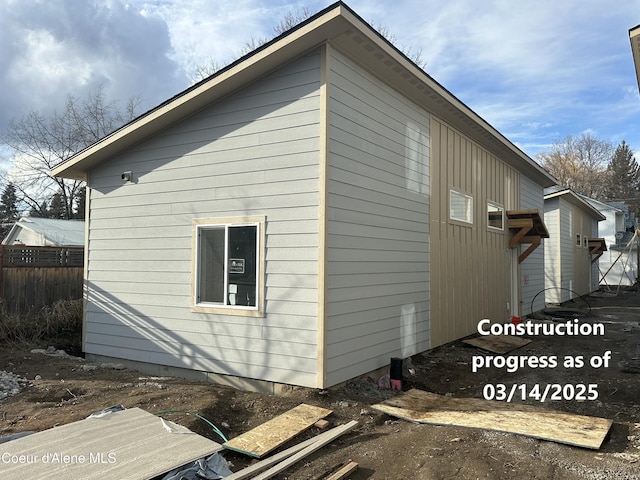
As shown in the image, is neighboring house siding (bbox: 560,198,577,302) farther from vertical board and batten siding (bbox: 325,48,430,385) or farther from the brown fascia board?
the brown fascia board

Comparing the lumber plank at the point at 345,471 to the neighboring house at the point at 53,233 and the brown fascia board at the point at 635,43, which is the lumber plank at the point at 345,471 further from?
the neighboring house at the point at 53,233

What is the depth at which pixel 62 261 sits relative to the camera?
32.3 feet

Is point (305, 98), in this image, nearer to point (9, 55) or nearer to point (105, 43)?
point (105, 43)

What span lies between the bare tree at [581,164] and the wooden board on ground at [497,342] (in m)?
41.0

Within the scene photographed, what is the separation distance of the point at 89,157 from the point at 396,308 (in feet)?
18.0

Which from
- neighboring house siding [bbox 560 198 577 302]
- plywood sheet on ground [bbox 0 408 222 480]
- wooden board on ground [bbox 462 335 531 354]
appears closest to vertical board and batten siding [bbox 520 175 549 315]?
neighboring house siding [bbox 560 198 577 302]

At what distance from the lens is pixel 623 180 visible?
172 ft

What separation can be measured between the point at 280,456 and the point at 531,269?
1231 centimetres

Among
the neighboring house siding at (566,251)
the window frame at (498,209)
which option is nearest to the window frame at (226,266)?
the window frame at (498,209)

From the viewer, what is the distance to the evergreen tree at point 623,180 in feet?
169

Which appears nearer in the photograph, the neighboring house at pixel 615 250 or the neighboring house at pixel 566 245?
the neighboring house at pixel 566 245

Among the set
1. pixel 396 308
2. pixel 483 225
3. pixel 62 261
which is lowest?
pixel 396 308

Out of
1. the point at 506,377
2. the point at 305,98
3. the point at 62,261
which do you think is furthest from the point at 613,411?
the point at 62,261

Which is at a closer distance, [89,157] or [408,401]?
[408,401]
